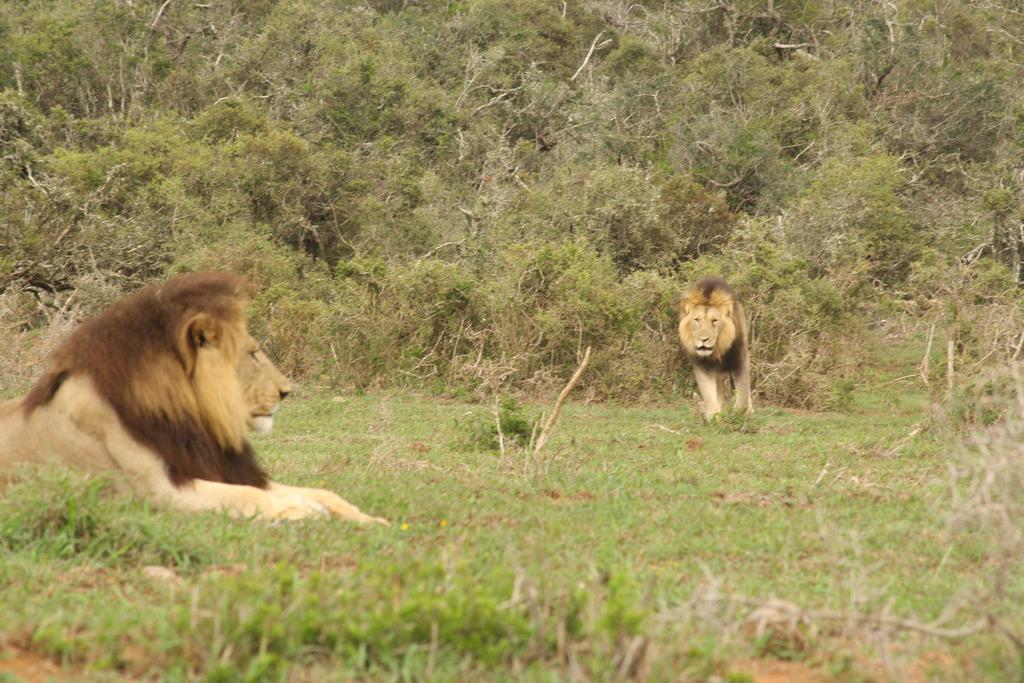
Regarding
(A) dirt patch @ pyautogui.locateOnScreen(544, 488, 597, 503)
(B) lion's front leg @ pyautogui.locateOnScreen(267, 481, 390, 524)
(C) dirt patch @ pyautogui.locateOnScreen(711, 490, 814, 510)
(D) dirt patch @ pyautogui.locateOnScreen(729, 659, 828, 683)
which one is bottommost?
(C) dirt patch @ pyautogui.locateOnScreen(711, 490, 814, 510)

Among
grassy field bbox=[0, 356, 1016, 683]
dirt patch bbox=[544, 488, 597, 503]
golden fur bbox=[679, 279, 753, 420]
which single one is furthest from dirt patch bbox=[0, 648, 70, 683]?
golden fur bbox=[679, 279, 753, 420]

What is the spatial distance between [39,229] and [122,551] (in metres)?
10.8

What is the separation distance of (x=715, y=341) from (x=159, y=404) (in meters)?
7.45

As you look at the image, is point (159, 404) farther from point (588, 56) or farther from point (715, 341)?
point (588, 56)

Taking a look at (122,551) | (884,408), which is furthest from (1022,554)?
(884,408)

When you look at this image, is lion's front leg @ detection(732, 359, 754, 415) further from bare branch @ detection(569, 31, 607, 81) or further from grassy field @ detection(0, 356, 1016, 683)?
bare branch @ detection(569, 31, 607, 81)

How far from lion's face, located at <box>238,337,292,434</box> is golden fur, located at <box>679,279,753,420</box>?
6.60 m

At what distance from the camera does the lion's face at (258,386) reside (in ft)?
18.4

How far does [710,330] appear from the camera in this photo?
11.9 meters

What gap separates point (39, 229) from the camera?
14328 millimetres

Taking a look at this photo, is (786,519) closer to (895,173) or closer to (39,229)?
(39,229)

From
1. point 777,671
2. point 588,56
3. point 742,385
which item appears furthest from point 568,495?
point 588,56

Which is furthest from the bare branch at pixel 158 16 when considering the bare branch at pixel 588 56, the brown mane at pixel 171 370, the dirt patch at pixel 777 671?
the dirt patch at pixel 777 671

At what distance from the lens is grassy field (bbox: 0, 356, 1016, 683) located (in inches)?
128
